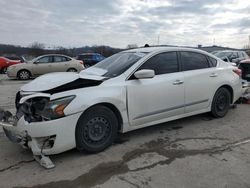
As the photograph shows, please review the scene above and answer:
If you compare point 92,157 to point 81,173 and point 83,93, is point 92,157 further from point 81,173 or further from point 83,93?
point 83,93

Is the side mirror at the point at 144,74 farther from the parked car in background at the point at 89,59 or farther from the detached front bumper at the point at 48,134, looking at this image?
the parked car in background at the point at 89,59

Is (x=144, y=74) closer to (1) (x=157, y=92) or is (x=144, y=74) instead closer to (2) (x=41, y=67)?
(1) (x=157, y=92)

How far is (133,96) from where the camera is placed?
4.70 metres

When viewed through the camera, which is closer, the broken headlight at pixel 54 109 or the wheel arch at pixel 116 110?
the broken headlight at pixel 54 109

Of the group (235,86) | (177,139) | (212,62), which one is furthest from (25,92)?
(235,86)

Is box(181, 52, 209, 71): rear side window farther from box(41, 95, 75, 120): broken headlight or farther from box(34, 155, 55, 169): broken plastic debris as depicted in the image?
box(34, 155, 55, 169): broken plastic debris

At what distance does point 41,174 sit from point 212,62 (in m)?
4.26

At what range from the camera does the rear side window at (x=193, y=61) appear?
18.5ft

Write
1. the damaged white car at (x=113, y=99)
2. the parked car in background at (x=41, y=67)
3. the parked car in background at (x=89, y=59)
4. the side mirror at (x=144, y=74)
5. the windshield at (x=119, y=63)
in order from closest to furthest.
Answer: the damaged white car at (x=113, y=99) → the side mirror at (x=144, y=74) → the windshield at (x=119, y=63) → the parked car in background at (x=41, y=67) → the parked car in background at (x=89, y=59)

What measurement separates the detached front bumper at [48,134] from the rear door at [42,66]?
45.1 ft

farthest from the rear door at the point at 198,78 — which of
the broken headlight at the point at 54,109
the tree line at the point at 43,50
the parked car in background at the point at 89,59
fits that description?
the tree line at the point at 43,50

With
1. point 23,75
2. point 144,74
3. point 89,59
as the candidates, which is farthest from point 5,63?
point 144,74

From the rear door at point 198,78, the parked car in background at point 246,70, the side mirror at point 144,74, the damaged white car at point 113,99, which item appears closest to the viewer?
the damaged white car at point 113,99

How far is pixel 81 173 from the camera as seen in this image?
3732mm
